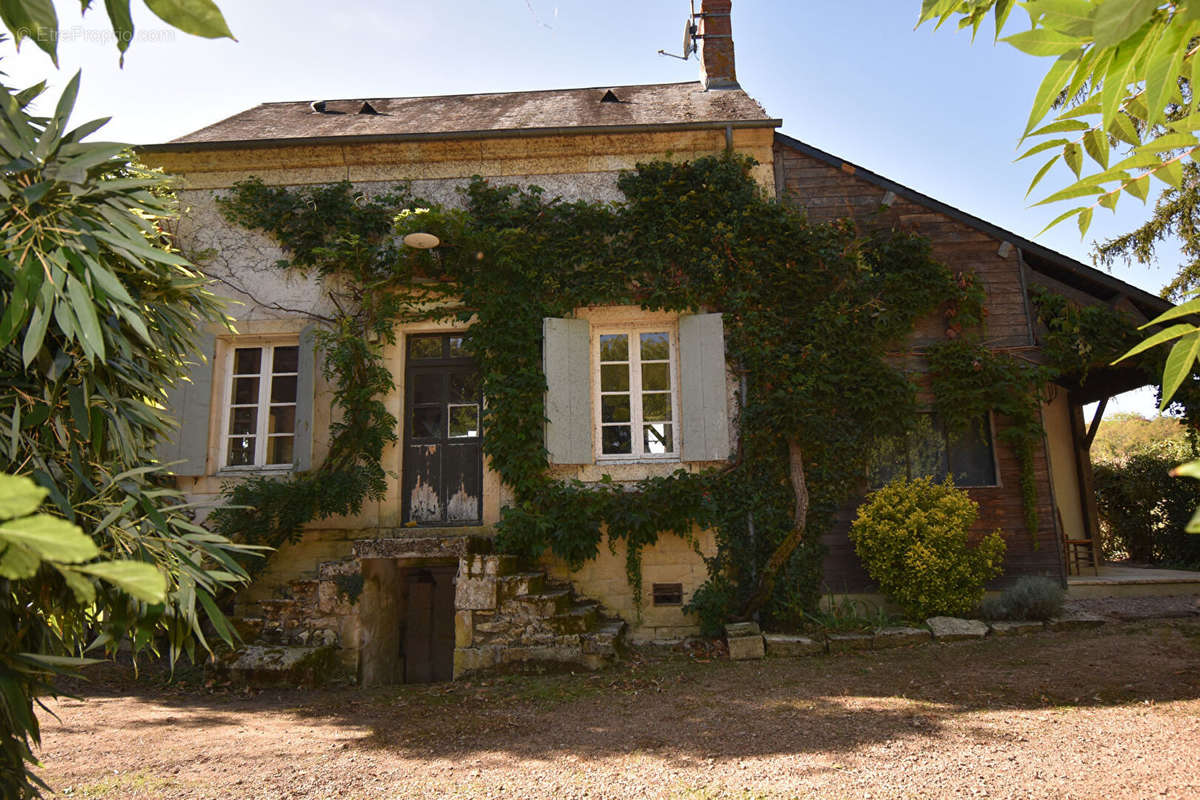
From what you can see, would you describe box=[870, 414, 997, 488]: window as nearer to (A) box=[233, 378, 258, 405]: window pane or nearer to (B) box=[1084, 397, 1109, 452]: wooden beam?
(B) box=[1084, 397, 1109, 452]: wooden beam

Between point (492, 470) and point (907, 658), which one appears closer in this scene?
point (907, 658)

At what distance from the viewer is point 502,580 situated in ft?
19.7

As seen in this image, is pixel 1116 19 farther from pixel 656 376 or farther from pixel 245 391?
pixel 245 391

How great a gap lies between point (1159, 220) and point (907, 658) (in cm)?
882

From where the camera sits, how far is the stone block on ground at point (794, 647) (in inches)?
235

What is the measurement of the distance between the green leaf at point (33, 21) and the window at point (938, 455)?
711cm

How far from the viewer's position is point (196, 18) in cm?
77

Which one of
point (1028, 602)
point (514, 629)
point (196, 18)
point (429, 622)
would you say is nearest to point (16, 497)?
point (196, 18)

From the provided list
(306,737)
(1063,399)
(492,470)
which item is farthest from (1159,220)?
(306,737)

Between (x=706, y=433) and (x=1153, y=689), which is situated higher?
(x=706, y=433)

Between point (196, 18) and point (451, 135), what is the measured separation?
23.9ft

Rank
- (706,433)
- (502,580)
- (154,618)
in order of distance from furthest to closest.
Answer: (706,433) < (502,580) < (154,618)

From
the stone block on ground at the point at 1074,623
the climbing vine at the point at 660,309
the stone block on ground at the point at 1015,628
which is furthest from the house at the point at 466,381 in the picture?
the stone block on ground at the point at 1015,628

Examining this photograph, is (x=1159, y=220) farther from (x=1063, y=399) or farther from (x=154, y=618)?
(x=154, y=618)
